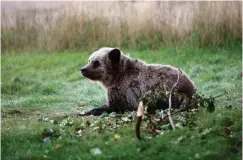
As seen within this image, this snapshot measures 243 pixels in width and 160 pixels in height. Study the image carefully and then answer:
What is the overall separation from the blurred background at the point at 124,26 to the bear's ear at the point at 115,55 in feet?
19.4

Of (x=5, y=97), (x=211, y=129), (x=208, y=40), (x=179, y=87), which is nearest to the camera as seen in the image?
(x=211, y=129)

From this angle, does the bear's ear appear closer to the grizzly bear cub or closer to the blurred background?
the grizzly bear cub

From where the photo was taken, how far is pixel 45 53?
16.2 meters

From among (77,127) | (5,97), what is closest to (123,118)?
(77,127)

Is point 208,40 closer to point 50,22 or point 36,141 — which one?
point 50,22

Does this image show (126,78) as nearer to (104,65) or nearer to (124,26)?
(104,65)

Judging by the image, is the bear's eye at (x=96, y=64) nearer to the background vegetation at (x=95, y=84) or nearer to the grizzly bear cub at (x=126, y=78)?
the grizzly bear cub at (x=126, y=78)

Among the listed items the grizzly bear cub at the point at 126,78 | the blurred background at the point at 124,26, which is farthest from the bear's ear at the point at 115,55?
the blurred background at the point at 124,26

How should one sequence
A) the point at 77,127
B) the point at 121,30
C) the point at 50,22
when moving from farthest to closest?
the point at 50,22
the point at 121,30
the point at 77,127

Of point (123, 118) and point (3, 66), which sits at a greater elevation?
point (123, 118)

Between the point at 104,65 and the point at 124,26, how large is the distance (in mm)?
7103

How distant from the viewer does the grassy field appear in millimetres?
6055

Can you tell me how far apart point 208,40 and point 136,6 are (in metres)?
2.83

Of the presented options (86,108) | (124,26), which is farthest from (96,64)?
(124,26)
